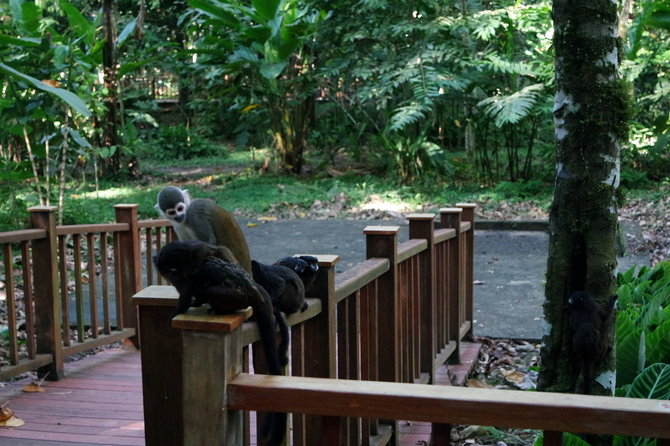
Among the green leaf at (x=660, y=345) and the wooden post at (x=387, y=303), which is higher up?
the wooden post at (x=387, y=303)

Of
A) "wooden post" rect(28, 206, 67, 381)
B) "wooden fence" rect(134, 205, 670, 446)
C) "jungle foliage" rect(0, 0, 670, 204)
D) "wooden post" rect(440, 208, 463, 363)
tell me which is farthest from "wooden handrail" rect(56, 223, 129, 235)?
"jungle foliage" rect(0, 0, 670, 204)

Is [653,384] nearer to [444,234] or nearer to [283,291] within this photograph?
[444,234]

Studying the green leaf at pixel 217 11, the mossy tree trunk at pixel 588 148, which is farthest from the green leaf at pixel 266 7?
the mossy tree trunk at pixel 588 148

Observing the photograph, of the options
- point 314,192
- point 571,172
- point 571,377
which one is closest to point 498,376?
point 571,377

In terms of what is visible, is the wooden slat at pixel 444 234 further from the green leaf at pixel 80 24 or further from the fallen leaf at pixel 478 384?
the green leaf at pixel 80 24

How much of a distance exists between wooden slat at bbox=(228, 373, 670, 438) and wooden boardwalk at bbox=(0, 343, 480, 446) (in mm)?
2137

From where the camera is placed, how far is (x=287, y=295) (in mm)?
2303

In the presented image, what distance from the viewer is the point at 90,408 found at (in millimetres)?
4195

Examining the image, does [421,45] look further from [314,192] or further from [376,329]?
[376,329]

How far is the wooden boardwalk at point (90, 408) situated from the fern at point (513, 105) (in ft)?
20.2

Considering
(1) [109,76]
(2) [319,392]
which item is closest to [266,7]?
(1) [109,76]

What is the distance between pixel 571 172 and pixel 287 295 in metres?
1.54

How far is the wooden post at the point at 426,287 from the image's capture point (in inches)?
173

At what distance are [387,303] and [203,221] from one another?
3.63ft
